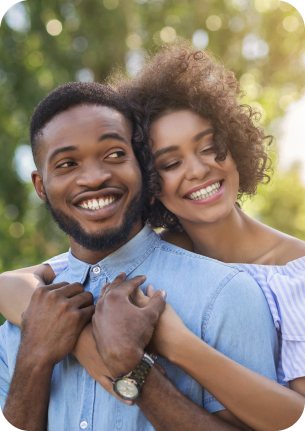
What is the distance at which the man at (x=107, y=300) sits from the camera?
169cm

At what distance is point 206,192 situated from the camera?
2.58 meters

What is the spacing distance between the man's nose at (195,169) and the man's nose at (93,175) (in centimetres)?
62

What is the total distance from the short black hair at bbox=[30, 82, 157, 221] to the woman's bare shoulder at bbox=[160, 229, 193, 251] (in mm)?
619

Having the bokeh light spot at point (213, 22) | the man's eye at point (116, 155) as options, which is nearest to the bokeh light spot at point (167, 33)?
the bokeh light spot at point (213, 22)

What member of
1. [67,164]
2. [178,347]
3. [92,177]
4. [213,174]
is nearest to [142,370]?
[178,347]

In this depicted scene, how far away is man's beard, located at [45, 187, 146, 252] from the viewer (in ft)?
6.91

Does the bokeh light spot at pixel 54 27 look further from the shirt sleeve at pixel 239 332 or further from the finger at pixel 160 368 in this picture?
the finger at pixel 160 368

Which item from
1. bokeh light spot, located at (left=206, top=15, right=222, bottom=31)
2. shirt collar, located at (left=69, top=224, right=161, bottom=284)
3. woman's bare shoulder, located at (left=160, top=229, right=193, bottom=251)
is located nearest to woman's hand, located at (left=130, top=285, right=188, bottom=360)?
shirt collar, located at (left=69, top=224, right=161, bottom=284)

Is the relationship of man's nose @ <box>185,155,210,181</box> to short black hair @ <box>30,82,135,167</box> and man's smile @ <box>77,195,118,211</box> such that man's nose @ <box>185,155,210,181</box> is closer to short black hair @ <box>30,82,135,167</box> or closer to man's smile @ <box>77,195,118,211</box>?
short black hair @ <box>30,82,135,167</box>

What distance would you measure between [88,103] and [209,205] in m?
0.99

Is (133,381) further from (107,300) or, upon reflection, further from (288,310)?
(288,310)

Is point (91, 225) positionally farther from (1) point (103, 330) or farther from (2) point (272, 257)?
(2) point (272, 257)

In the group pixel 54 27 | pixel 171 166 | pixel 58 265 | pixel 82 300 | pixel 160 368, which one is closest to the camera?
pixel 160 368

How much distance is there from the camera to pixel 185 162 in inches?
98.8
